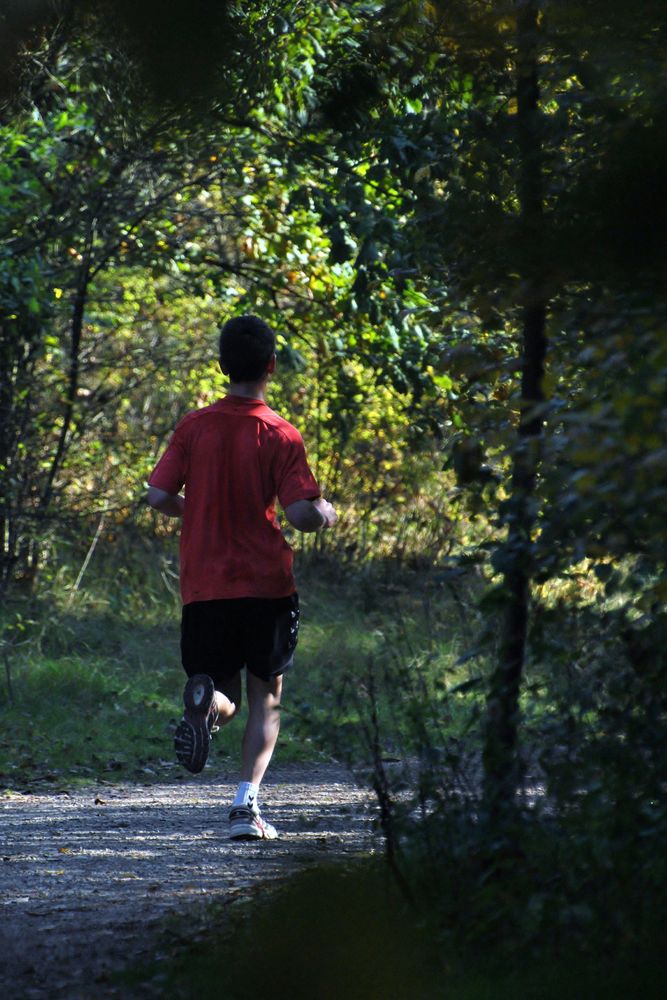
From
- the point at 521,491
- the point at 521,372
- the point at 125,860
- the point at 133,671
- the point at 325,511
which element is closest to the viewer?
the point at 521,491

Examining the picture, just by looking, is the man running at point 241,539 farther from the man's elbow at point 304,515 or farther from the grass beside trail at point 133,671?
the grass beside trail at point 133,671

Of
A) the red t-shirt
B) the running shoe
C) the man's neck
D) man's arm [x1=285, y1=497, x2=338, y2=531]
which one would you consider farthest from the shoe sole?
the man's neck

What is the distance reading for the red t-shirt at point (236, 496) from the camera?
5633 mm

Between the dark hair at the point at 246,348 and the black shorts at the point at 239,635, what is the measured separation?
930 millimetres

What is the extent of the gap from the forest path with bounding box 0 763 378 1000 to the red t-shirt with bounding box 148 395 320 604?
1008 mm

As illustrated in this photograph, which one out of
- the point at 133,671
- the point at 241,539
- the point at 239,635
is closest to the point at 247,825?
the point at 239,635

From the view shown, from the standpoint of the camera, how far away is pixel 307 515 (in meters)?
5.50

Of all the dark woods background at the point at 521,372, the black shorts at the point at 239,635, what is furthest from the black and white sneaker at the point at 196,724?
the dark woods background at the point at 521,372

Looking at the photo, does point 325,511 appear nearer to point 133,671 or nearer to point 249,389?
point 249,389

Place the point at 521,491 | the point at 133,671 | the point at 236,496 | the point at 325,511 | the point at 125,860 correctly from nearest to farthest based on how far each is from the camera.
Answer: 1. the point at 521,491
2. the point at 125,860
3. the point at 325,511
4. the point at 236,496
5. the point at 133,671

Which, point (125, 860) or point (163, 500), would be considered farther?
point (163, 500)

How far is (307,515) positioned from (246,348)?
0.76 metres

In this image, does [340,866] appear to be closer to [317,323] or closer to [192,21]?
[192,21]

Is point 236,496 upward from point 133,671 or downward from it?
upward
